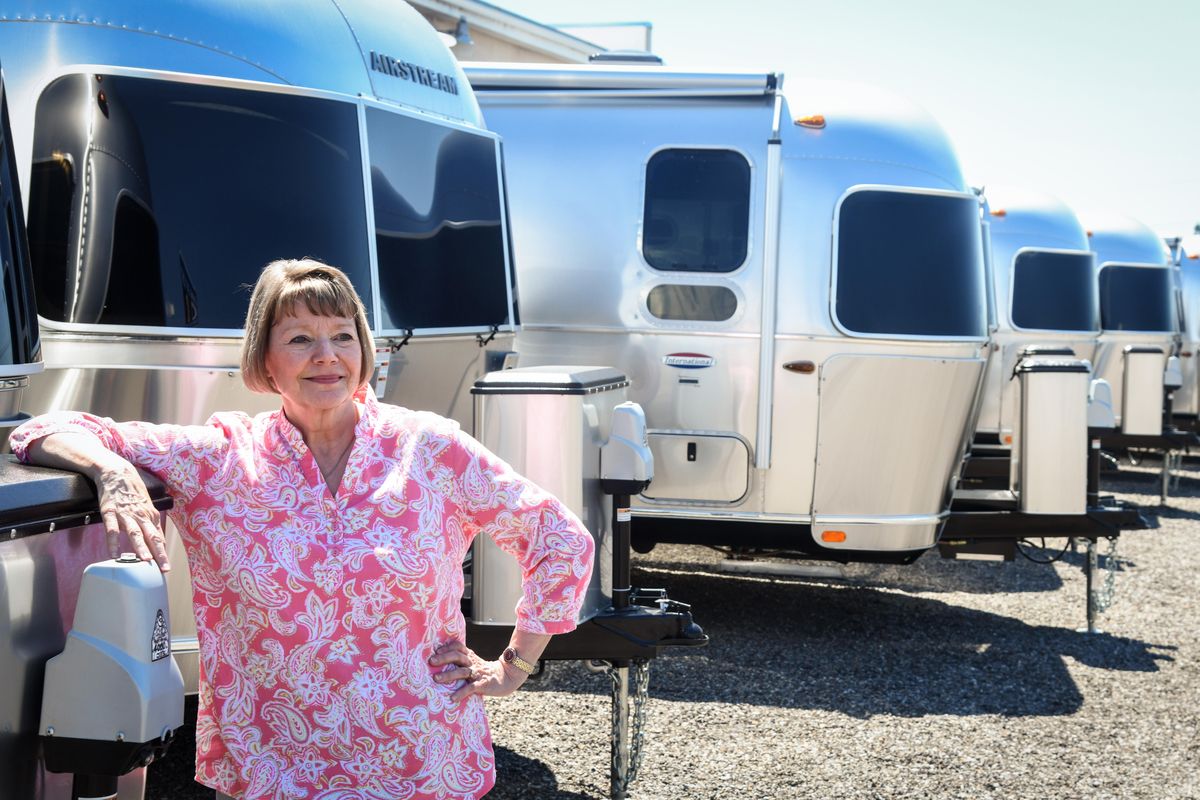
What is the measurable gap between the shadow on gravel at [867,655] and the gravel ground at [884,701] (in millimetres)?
16

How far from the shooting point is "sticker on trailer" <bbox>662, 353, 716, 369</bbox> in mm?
7098

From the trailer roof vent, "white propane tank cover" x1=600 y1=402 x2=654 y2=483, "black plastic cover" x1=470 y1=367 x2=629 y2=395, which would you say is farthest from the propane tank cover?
the trailer roof vent

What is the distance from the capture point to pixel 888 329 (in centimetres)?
702

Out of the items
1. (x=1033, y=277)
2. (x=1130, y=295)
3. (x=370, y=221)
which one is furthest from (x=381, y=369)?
(x=1130, y=295)

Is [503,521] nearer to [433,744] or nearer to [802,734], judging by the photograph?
[433,744]

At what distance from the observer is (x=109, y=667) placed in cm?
212

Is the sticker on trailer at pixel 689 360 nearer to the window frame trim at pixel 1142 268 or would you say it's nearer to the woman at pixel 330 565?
the woman at pixel 330 565

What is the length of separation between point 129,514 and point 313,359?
19.3 inches

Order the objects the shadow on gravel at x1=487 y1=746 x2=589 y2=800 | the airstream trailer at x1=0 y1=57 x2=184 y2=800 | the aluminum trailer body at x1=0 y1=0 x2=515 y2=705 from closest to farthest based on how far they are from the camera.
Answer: the airstream trailer at x1=0 y1=57 x2=184 y2=800 < the aluminum trailer body at x1=0 y1=0 x2=515 y2=705 < the shadow on gravel at x1=487 y1=746 x2=589 y2=800

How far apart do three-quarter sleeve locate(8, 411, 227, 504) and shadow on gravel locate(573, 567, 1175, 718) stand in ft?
12.9

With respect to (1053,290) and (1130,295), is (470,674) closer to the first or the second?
(1053,290)

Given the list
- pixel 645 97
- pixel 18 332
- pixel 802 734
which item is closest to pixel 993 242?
pixel 645 97

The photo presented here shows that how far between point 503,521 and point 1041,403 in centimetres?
545

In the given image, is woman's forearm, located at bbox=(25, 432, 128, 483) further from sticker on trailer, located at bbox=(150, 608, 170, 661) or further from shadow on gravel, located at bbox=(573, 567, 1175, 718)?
shadow on gravel, located at bbox=(573, 567, 1175, 718)
